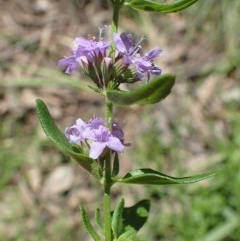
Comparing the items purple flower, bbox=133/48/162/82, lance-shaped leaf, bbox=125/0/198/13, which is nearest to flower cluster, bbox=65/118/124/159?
purple flower, bbox=133/48/162/82

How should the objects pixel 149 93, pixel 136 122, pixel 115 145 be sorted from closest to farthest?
pixel 149 93
pixel 115 145
pixel 136 122

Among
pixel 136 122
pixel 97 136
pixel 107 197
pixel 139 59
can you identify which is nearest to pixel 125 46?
pixel 139 59

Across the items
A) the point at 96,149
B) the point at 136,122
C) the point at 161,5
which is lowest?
the point at 136,122

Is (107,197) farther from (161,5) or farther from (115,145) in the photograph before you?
(161,5)

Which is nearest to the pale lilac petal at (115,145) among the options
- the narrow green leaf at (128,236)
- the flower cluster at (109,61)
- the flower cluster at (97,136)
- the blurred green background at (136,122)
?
the flower cluster at (97,136)

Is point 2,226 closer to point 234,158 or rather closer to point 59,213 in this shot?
point 59,213
